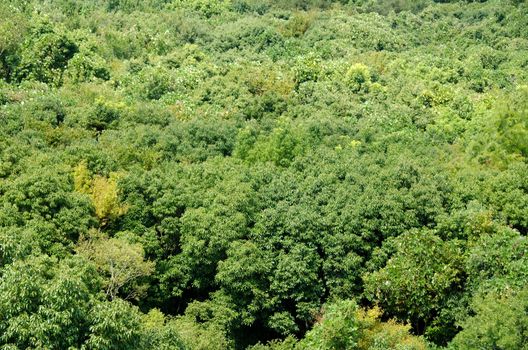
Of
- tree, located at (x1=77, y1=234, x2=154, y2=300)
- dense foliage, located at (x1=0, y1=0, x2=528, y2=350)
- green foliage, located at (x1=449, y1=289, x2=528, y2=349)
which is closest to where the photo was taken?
green foliage, located at (x1=449, y1=289, x2=528, y2=349)

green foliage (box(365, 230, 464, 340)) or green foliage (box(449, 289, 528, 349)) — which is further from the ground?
green foliage (box(449, 289, 528, 349))

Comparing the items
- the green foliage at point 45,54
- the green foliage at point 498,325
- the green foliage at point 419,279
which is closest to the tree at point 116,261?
the green foliage at point 419,279

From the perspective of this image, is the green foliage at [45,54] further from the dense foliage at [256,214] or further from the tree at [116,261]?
the tree at [116,261]

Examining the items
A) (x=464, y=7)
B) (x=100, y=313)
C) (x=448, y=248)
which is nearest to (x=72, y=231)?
(x=100, y=313)

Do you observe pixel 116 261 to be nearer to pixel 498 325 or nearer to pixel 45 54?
pixel 498 325

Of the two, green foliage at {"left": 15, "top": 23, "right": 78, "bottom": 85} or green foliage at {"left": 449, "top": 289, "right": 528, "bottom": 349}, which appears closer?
green foliage at {"left": 449, "top": 289, "right": 528, "bottom": 349}

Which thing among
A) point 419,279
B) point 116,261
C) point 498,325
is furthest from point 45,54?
point 498,325

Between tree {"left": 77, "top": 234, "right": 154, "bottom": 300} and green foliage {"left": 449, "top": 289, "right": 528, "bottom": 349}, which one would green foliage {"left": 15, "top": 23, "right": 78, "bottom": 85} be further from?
green foliage {"left": 449, "top": 289, "right": 528, "bottom": 349}

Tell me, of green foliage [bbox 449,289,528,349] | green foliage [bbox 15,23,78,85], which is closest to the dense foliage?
green foliage [bbox 449,289,528,349]

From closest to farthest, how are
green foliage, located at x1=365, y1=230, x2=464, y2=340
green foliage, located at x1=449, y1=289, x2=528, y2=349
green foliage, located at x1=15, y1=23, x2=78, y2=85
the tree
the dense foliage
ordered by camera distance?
1. green foliage, located at x1=449, y1=289, x2=528, y2=349
2. the dense foliage
3. the tree
4. green foliage, located at x1=365, y1=230, x2=464, y2=340
5. green foliage, located at x1=15, y1=23, x2=78, y2=85
